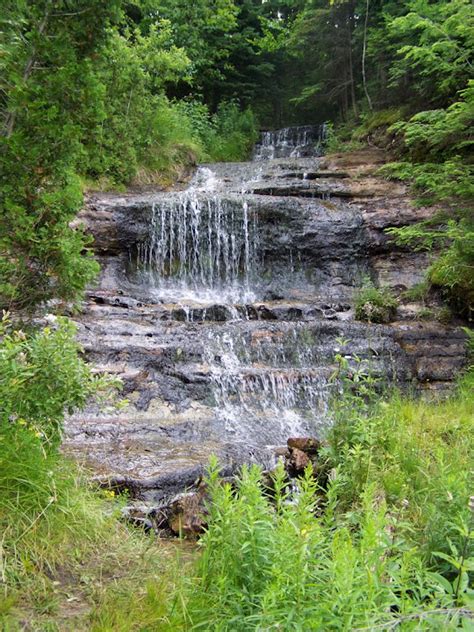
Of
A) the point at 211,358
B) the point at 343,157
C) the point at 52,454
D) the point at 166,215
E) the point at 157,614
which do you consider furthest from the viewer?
the point at 343,157

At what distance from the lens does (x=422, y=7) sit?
960 cm

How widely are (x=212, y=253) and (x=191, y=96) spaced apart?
9.89 m

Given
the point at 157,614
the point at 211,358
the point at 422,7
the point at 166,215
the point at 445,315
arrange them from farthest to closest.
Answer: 1. the point at 166,215
2. the point at 422,7
3. the point at 445,315
4. the point at 211,358
5. the point at 157,614

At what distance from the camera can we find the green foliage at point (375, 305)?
8.84 metres

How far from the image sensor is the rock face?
577 cm

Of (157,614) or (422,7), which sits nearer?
(157,614)

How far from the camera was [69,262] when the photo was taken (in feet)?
12.5

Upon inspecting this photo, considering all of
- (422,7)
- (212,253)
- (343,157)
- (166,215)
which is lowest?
(212,253)

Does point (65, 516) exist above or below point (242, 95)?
below

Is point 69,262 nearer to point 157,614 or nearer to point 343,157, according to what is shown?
point 157,614

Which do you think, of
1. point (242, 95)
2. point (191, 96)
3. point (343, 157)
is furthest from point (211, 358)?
point (242, 95)

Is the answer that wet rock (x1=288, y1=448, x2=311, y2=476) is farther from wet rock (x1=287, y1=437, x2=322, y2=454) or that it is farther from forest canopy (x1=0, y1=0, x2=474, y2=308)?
forest canopy (x1=0, y1=0, x2=474, y2=308)

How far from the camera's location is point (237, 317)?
8961 mm

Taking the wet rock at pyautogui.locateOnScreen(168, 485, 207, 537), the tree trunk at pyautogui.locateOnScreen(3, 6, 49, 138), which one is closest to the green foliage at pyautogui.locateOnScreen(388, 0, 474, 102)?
the tree trunk at pyautogui.locateOnScreen(3, 6, 49, 138)
